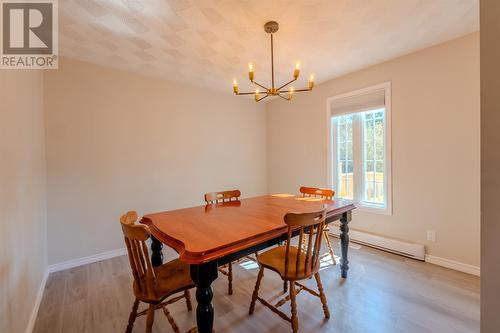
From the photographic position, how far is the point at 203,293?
1.21 metres

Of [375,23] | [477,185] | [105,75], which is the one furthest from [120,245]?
[477,185]

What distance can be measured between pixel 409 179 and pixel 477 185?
0.60 metres

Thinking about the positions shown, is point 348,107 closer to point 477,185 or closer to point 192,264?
point 477,185

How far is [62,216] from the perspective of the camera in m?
2.63

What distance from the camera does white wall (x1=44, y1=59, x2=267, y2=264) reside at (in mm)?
2621

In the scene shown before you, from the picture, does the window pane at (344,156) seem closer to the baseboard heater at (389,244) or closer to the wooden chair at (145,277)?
the baseboard heater at (389,244)

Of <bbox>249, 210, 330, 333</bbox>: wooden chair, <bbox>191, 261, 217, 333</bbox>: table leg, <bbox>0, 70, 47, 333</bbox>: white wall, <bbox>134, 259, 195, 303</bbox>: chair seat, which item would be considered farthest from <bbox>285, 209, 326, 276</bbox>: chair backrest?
<bbox>0, 70, 47, 333</bbox>: white wall

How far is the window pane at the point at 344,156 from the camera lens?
348 cm

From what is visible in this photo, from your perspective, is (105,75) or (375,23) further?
(105,75)

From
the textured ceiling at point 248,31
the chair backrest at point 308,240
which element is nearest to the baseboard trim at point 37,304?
the chair backrest at point 308,240

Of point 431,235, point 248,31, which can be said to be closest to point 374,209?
point 431,235

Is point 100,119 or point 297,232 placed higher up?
point 100,119

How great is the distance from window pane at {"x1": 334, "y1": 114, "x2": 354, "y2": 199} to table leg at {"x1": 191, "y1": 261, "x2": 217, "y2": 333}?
113 inches

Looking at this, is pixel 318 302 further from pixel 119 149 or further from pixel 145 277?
pixel 119 149
